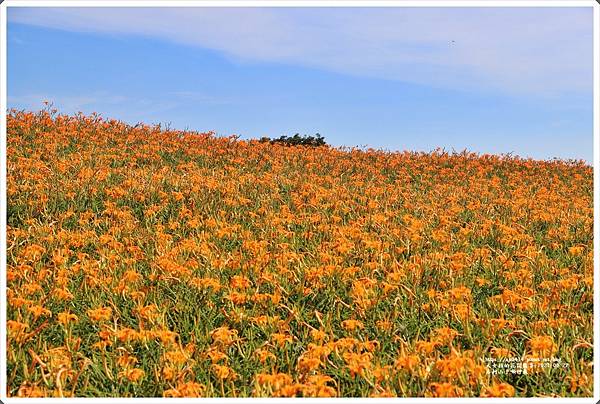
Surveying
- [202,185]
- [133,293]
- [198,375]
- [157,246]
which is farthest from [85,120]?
[198,375]

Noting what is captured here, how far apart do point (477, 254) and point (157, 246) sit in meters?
2.99

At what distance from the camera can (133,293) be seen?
157 inches

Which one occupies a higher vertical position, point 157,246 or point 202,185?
point 202,185

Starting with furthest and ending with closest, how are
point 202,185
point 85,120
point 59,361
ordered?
point 85,120
point 202,185
point 59,361

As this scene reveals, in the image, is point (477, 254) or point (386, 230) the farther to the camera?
point (386, 230)

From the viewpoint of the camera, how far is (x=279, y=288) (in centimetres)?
425

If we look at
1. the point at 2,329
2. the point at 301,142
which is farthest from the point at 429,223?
the point at 301,142

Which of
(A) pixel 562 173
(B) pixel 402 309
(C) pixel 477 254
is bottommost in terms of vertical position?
(B) pixel 402 309

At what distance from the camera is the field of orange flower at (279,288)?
3.21 metres

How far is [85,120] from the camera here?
45.1ft

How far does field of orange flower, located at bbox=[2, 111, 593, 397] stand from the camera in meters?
3.21

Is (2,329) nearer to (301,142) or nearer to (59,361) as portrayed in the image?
(59,361)

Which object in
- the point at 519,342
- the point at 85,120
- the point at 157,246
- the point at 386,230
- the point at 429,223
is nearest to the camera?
the point at 519,342

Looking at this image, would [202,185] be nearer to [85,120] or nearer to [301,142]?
[85,120]
